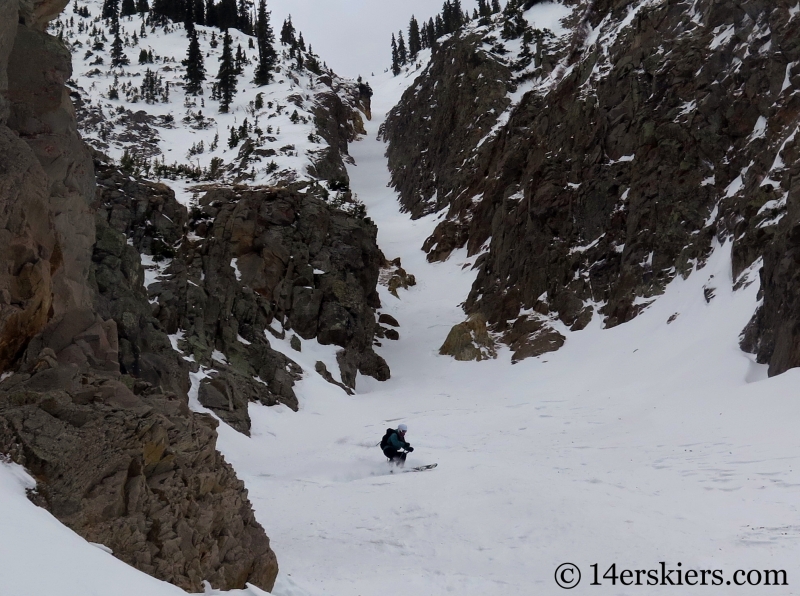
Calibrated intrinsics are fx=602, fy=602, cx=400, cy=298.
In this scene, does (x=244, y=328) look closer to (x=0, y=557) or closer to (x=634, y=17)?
(x=0, y=557)

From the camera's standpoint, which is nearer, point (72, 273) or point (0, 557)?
point (0, 557)

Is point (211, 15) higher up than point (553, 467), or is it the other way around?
point (211, 15)

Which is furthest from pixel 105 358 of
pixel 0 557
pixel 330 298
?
pixel 330 298

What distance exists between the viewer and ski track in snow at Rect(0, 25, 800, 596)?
7.90 metres

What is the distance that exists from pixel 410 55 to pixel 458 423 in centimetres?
11616

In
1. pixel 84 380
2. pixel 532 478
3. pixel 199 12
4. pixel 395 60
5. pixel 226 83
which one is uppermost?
pixel 395 60

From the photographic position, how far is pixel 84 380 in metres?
7.56

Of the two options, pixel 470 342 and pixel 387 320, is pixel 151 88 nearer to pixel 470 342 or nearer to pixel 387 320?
pixel 387 320

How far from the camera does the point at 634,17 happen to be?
3456 cm

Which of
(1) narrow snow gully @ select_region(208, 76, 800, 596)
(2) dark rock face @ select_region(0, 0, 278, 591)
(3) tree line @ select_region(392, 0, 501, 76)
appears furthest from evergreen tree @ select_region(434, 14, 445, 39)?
(2) dark rock face @ select_region(0, 0, 278, 591)

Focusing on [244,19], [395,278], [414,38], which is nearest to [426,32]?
[414,38]

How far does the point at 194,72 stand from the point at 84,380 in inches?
2506

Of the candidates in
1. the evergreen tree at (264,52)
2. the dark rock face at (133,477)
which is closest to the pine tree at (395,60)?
the evergreen tree at (264,52)

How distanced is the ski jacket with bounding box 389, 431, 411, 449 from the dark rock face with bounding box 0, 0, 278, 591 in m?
A: 5.04
